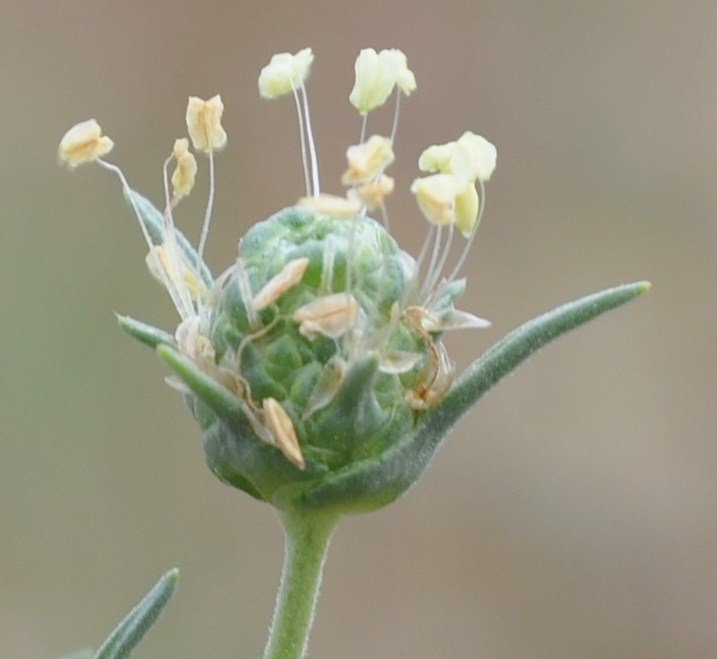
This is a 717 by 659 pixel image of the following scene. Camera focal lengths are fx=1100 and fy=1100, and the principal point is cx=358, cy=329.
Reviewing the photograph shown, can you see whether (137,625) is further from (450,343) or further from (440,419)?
(450,343)

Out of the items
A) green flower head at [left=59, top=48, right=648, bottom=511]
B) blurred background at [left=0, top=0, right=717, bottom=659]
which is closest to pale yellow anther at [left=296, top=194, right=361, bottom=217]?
green flower head at [left=59, top=48, right=648, bottom=511]

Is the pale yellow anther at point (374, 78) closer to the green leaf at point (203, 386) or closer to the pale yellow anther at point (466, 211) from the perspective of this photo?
the pale yellow anther at point (466, 211)

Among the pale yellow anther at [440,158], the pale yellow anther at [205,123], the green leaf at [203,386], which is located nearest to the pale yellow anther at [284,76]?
the pale yellow anther at [205,123]

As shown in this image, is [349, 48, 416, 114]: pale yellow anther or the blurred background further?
the blurred background

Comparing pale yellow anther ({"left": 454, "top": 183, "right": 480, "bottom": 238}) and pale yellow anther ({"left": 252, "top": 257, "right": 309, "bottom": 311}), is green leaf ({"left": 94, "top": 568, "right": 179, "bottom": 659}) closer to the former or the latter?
pale yellow anther ({"left": 252, "top": 257, "right": 309, "bottom": 311})

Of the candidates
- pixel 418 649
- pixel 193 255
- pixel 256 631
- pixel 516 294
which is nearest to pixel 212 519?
pixel 256 631

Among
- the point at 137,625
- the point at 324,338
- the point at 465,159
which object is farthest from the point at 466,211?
the point at 137,625
